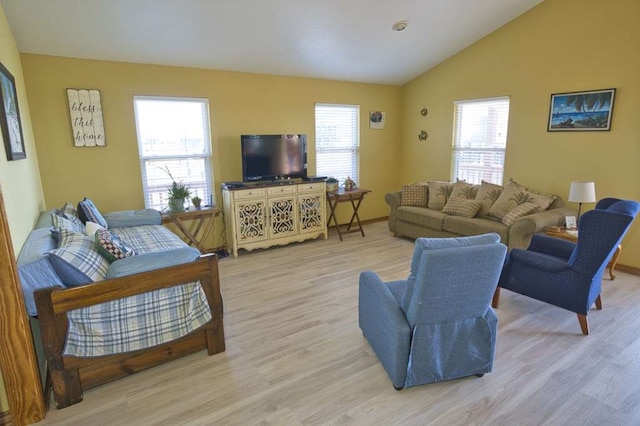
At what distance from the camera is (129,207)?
427 cm

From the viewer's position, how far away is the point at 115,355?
2.18 meters

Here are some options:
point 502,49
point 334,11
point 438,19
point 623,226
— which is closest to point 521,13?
point 502,49

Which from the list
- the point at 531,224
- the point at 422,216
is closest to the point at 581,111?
the point at 531,224

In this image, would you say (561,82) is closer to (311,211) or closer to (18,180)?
(311,211)

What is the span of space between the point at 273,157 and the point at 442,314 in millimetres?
3394

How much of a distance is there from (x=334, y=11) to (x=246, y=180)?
2.25 meters

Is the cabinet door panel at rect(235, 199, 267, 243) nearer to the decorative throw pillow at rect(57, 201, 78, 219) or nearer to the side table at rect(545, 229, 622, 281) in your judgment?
the decorative throw pillow at rect(57, 201, 78, 219)

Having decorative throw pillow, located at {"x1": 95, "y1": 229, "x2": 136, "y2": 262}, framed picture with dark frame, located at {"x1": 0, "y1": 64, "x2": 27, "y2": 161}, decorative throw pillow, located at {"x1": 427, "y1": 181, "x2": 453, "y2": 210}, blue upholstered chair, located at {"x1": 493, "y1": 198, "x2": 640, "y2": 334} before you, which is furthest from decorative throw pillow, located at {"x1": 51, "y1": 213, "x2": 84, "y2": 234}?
decorative throw pillow, located at {"x1": 427, "y1": 181, "x2": 453, "y2": 210}

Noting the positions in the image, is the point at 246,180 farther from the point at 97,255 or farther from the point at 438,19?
the point at 438,19

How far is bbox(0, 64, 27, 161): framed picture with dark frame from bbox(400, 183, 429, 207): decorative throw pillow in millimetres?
4415

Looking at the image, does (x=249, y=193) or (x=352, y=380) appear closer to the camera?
(x=352, y=380)

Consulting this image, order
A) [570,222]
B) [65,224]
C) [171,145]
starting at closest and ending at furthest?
[65,224], [570,222], [171,145]

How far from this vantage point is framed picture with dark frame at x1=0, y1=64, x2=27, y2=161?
2.32 m

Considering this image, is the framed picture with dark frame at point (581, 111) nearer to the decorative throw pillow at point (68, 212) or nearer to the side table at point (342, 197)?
the side table at point (342, 197)
